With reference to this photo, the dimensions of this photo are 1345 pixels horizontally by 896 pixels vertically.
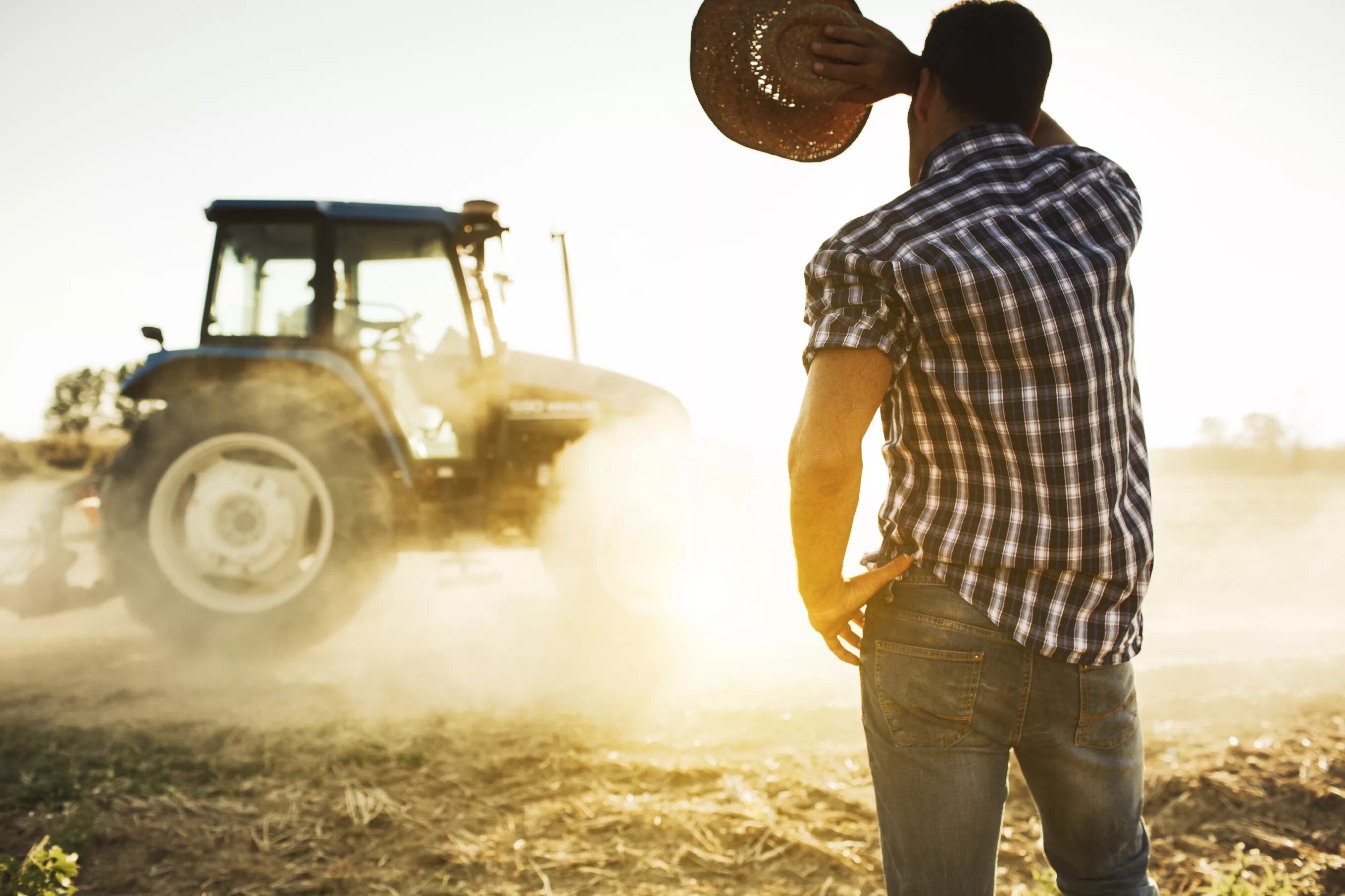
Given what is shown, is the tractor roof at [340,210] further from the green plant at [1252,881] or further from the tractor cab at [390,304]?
the green plant at [1252,881]

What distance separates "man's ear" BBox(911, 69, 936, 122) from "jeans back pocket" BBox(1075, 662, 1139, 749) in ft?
2.84

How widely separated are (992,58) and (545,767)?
9.46 feet

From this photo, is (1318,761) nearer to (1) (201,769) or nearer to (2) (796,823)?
(2) (796,823)

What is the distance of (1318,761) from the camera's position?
3318mm

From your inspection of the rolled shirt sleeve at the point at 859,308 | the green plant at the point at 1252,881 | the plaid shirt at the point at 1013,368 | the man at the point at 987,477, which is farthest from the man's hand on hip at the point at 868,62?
the green plant at the point at 1252,881

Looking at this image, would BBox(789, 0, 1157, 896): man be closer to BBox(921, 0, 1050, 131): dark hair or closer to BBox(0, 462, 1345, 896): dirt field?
BBox(921, 0, 1050, 131): dark hair

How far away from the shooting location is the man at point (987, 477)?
3.90ft

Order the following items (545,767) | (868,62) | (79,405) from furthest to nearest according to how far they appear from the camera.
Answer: (79,405)
(545,767)
(868,62)

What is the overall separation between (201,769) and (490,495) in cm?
240

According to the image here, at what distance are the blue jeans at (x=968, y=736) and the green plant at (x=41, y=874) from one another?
197 cm

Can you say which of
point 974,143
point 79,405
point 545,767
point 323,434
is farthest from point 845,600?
point 79,405

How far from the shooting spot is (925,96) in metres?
1.38

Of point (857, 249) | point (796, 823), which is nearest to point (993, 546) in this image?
point (857, 249)

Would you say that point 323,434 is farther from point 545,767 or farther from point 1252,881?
point 1252,881
